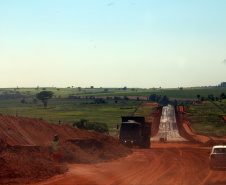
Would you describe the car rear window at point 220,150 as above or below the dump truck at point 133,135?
above

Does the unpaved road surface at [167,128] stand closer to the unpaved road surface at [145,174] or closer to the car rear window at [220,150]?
the unpaved road surface at [145,174]

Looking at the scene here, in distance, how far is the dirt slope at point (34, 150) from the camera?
17922 mm

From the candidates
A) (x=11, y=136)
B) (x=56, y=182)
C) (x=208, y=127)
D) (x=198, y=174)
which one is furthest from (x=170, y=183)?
(x=208, y=127)

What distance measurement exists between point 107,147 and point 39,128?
19.9ft

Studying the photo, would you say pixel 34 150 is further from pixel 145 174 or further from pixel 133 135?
pixel 133 135

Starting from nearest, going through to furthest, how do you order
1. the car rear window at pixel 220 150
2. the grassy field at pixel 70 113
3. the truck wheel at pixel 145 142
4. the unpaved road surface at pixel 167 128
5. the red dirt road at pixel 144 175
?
the red dirt road at pixel 144 175 < the car rear window at pixel 220 150 < the truck wheel at pixel 145 142 < the unpaved road surface at pixel 167 128 < the grassy field at pixel 70 113

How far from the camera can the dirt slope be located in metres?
17.9

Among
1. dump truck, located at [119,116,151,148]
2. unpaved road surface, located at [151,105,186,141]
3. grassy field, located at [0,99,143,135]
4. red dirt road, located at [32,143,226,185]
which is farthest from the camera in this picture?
grassy field, located at [0,99,143,135]

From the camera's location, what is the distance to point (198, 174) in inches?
810

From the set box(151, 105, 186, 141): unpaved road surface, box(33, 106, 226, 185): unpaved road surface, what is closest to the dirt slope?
box(33, 106, 226, 185): unpaved road surface

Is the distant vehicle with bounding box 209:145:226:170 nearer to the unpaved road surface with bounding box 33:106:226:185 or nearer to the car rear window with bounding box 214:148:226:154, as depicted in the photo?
the car rear window with bounding box 214:148:226:154

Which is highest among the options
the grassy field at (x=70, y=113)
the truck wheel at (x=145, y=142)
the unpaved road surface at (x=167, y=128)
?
the truck wheel at (x=145, y=142)

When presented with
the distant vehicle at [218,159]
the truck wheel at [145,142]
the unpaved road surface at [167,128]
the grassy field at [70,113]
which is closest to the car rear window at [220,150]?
the distant vehicle at [218,159]

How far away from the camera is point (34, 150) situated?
73.3 feet
